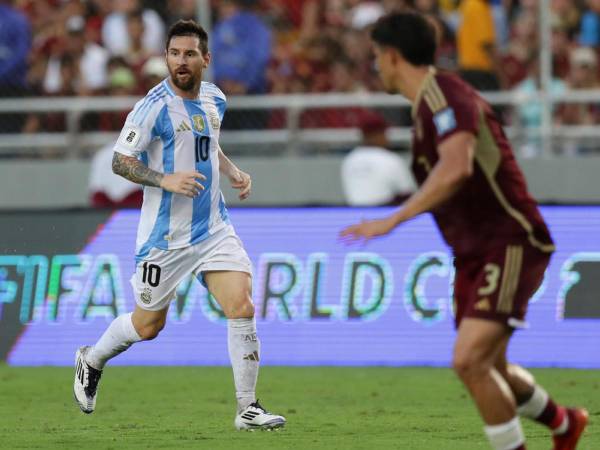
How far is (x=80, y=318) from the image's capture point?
1327 centimetres

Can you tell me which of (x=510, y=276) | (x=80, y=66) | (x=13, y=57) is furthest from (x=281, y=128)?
(x=510, y=276)

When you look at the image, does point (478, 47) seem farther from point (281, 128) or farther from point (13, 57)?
point (13, 57)

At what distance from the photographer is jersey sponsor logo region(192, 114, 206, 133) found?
9.43 metres

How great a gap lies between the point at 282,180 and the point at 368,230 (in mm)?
9600

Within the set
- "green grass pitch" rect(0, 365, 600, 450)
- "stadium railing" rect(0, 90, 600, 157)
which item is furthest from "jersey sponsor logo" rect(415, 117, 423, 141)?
"stadium railing" rect(0, 90, 600, 157)

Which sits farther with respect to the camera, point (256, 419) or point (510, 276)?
point (256, 419)

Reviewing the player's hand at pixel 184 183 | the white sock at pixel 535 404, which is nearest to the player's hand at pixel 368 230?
the white sock at pixel 535 404

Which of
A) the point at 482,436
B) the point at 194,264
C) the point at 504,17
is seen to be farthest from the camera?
the point at 504,17

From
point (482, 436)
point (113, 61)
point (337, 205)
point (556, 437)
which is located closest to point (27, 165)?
point (113, 61)

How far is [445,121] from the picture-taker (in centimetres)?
675

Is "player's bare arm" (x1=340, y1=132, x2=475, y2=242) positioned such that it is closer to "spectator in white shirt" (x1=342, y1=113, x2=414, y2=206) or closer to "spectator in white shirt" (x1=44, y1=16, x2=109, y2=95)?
"spectator in white shirt" (x1=342, y1=113, x2=414, y2=206)

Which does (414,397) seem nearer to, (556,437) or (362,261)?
(362,261)

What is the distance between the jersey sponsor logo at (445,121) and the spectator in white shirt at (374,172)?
7.58 meters

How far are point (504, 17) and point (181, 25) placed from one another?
7.57 meters
